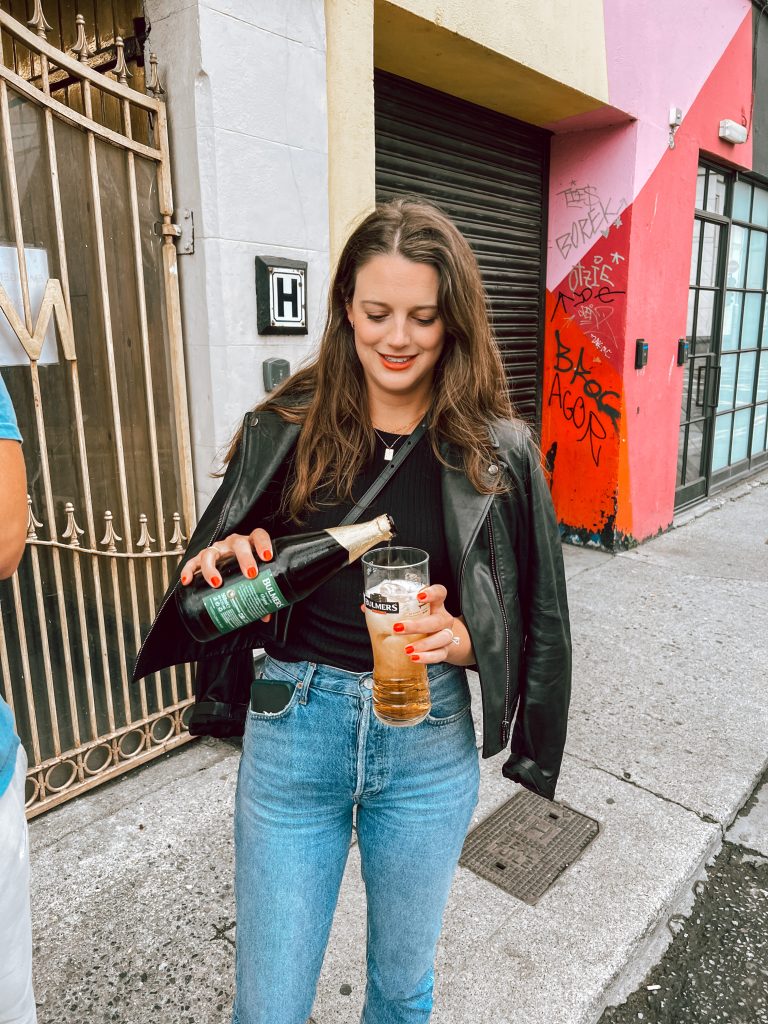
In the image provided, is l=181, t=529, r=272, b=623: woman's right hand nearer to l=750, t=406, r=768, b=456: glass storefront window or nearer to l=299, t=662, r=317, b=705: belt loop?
l=299, t=662, r=317, b=705: belt loop

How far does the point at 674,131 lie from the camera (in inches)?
241

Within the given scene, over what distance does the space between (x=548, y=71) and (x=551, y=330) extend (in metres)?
2.17

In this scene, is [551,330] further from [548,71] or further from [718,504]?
[718,504]

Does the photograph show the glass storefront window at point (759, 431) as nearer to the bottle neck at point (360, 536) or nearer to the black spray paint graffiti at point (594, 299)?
the black spray paint graffiti at point (594, 299)

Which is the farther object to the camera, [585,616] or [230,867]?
[585,616]

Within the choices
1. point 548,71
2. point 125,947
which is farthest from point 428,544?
point 548,71

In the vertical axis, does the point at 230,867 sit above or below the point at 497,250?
below

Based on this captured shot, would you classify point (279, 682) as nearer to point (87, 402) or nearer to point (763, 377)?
point (87, 402)

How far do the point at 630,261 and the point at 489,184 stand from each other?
127 cm

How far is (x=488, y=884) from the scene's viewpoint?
8.78 ft

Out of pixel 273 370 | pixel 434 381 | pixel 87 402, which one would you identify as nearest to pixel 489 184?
pixel 273 370

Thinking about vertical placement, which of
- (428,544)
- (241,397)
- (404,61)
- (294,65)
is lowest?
(428,544)

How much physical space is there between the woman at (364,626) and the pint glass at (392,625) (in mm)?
70

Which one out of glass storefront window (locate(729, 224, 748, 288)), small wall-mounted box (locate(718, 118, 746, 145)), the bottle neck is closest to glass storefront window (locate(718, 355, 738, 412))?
glass storefront window (locate(729, 224, 748, 288))
